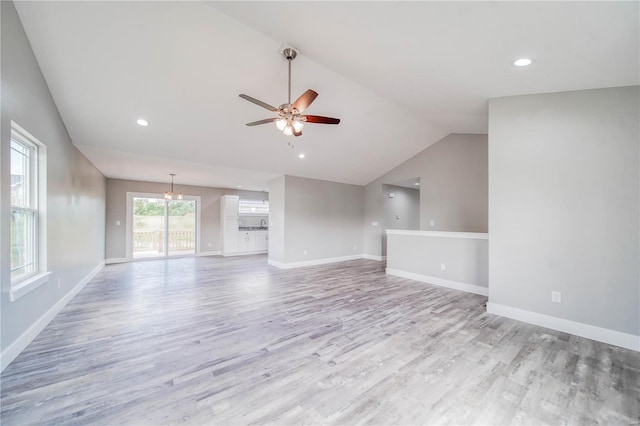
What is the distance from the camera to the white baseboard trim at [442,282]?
4355 mm

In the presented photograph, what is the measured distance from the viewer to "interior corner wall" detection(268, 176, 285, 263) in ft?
21.8

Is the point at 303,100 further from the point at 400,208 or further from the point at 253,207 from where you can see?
the point at 253,207

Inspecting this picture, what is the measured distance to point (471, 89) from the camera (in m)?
3.27

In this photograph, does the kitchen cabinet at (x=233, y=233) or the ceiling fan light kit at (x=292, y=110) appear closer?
the ceiling fan light kit at (x=292, y=110)

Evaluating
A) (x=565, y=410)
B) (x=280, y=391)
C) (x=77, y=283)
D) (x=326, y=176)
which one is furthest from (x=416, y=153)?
(x=77, y=283)

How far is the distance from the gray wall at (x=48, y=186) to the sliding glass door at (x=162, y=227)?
2759 mm

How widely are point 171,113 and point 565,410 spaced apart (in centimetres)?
517

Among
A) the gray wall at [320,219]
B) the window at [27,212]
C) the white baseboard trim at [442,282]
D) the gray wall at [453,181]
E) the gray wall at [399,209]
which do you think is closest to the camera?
the window at [27,212]

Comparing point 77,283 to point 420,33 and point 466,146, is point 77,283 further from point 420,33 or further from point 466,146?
point 466,146

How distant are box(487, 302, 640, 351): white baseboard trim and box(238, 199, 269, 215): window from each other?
26.8 feet

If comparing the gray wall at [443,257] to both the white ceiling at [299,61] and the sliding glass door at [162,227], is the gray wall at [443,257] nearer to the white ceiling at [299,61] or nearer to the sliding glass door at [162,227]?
the white ceiling at [299,61]

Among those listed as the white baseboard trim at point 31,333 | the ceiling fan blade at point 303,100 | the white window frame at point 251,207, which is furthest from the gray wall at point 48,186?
the white window frame at point 251,207

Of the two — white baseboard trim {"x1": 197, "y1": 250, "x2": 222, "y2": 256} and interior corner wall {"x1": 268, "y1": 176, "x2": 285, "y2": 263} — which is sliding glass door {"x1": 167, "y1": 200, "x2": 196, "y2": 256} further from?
interior corner wall {"x1": 268, "y1": 176, "x2": 285, "y2": 263}

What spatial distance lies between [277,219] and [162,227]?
4.44 meters
